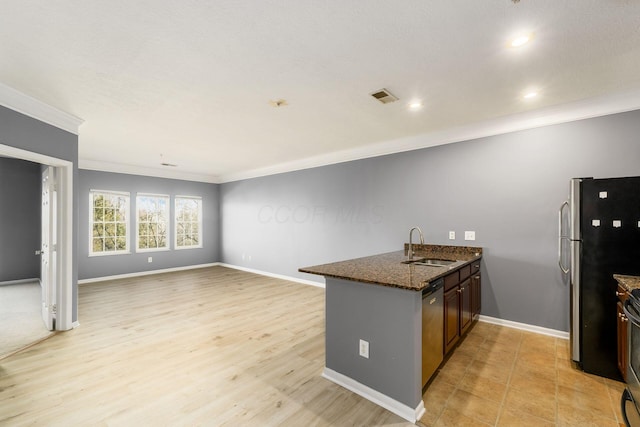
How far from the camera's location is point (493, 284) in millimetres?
3582

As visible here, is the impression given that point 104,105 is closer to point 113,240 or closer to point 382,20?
point 382,20

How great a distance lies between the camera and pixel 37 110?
9.87 feet

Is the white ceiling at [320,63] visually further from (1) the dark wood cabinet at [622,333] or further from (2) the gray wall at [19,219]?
Answer: (2) the gray wall at [19,219]

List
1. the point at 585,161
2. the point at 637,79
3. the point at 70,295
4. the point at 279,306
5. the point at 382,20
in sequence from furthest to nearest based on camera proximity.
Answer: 1. the point at 279,306
2. the point at 70,295
3. the point at 585,161
4. the point at 637,79
5. the point at 382,20

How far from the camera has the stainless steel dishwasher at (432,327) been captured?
2085 millimetres

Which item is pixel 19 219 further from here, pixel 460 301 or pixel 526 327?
pixel 526 327

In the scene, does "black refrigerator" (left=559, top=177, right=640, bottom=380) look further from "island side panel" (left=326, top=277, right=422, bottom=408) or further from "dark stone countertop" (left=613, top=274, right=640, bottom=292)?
"island side panel" (left=326, top=277, right=422, bottom=408)

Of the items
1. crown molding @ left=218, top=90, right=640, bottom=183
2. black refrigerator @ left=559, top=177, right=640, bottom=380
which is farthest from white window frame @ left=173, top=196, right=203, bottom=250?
black refrigerator @ left=559, top=177, right=640, bottom=380

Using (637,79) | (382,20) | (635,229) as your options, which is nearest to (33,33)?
(382,20)

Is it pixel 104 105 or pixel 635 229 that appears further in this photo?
pixel 104 105

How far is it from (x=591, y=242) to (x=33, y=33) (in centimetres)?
460

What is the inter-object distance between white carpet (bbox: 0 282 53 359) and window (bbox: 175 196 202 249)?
289 centimetres

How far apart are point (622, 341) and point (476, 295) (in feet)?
4.40

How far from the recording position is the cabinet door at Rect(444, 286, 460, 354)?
8.21ft
